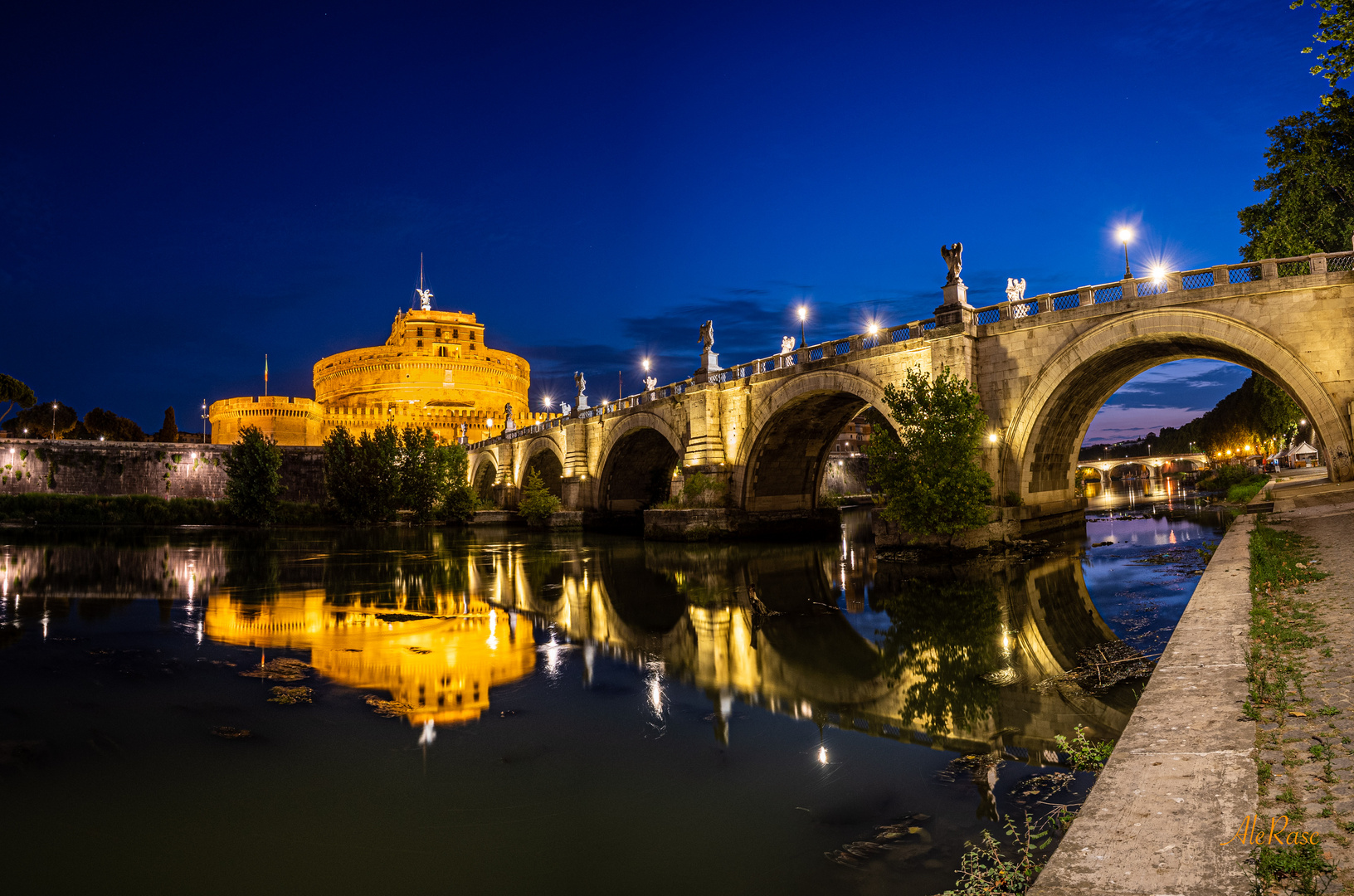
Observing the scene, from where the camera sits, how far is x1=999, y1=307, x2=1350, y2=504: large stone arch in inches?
673

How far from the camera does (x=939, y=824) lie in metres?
5.14

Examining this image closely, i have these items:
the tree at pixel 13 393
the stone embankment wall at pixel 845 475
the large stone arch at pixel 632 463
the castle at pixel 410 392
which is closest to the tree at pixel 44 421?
the castle at pixel 410 392

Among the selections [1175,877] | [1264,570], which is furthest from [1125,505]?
[1175,877]

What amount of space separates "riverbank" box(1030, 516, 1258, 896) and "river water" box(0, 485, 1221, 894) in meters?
1.24

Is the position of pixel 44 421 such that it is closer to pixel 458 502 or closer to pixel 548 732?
pixel 458 502

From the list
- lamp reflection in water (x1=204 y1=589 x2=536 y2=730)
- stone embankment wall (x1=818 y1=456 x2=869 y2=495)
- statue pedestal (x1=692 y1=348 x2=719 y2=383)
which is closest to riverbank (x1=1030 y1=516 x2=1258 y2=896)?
lamp reflection in water (x1=204 y1=589 x2=536 y2=730)

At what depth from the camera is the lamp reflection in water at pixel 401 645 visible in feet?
28.9

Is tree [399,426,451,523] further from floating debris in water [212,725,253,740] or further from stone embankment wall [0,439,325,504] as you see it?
floating debris in water [212,725,253,740]

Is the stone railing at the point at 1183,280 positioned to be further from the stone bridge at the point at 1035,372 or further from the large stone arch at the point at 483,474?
the large stone arch at the point at 483,474

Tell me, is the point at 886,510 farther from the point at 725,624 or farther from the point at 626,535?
the point at 626,535

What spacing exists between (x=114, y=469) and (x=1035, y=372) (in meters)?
63.3

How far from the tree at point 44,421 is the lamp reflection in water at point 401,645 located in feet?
277

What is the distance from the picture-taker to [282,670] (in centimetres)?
999

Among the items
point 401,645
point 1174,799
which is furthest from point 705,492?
point 1174,799
